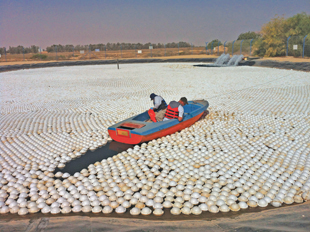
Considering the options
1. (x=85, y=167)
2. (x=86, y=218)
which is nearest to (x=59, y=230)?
(x=86, y=218)

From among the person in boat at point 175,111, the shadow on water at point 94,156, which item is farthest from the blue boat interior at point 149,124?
the shadow on water at point 94,156

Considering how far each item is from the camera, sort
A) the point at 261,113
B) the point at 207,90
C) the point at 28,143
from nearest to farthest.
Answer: the point at 28,143 → the point at 261,113 → the point at 207,90

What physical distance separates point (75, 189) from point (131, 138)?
1888 millimetres

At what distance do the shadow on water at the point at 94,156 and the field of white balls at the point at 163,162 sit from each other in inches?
6.4

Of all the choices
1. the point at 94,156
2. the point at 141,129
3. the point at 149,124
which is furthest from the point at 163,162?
the point at 94,156

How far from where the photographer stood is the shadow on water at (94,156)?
5121 mm

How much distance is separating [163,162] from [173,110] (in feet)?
5.56

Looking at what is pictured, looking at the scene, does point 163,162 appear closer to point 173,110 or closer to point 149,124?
point 149,124

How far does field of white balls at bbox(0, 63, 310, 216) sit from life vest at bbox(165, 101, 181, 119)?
533 mm

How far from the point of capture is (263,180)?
13.8ft

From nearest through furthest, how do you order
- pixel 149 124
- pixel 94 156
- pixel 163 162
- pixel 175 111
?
pixel 163 162 < pixel 94 156 < pixel 149 124 < pixel 175 111

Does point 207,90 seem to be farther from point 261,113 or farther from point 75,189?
point 75,189

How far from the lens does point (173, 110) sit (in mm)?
6328

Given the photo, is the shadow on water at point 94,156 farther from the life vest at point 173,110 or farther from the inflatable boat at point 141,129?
the life vest at point 173,110
